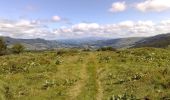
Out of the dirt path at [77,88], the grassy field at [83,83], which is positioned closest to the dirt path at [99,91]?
the grassy field at [83,83]

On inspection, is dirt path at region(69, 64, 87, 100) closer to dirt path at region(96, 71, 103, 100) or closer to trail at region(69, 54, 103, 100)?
trail at region(69, 54, 103, 100)

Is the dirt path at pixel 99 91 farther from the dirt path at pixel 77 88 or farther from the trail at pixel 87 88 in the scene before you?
the dirt path at pixel 77 88

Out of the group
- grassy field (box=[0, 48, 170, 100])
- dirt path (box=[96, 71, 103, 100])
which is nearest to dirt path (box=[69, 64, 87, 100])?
grassy field (box=[0, 48, 170, 100])

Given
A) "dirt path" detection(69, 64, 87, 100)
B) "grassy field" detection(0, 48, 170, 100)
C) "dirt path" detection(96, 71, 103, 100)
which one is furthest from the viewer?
"dirt path" detection(69, 64, 87, 100)

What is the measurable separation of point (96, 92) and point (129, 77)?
764cm

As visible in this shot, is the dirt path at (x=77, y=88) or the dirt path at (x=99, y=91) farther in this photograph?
the dirt path at (x=77, y=88)

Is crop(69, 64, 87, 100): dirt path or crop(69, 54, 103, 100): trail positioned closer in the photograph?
crop(69, 54, 103, 100): trail

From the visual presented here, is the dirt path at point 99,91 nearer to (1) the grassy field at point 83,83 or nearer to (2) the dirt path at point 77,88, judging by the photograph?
(1) the grassy field at point 83,83

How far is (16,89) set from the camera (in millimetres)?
32469

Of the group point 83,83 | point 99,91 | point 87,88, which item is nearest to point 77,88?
point 87,88

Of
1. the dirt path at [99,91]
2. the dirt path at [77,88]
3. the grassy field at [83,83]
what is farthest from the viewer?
the dirt path at [77,88]

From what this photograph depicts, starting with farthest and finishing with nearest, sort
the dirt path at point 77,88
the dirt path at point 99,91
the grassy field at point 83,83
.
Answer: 1. the dirt path at point 77,88
2. the grassy field at point 83,83
3. the dirt path at point 99,91

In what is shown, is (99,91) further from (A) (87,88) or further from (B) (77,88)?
(B) (77,88)

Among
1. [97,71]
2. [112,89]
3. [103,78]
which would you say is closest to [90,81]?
[103,78]
